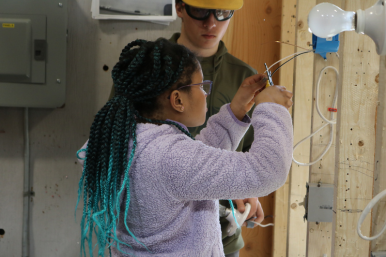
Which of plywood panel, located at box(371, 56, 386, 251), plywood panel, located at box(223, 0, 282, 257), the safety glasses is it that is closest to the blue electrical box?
plywood panel, located at box(371, 56, 386, 251)

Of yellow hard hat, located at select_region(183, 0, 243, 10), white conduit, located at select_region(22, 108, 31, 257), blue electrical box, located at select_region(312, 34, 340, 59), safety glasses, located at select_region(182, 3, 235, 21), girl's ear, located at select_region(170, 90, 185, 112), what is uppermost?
yellow hard hat, located at select_region(183, 0, 243, 10)

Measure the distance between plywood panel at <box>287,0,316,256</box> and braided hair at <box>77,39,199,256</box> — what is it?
104 cm

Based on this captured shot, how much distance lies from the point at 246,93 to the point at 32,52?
1076 millimetres

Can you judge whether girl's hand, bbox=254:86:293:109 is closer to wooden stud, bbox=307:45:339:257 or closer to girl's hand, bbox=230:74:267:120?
girl's hand, bbox=230:74:267:120

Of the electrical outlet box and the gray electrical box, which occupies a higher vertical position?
the gray electrical box

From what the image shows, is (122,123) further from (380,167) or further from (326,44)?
(380,167)

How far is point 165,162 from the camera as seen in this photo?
71cm

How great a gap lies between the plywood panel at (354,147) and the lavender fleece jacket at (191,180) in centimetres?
36

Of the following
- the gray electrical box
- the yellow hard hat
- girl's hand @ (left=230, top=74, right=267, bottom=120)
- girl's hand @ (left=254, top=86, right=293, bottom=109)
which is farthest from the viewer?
the gray electrical box

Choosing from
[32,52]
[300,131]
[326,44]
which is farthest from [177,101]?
[300,131]

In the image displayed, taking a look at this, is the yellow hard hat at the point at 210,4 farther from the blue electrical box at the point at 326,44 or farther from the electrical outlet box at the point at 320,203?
the electrical outlet box at the point at 320,203

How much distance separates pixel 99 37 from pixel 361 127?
1305 mm

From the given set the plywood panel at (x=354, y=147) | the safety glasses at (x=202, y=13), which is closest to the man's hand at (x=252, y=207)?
the plywood panel at (x=354, y=147)

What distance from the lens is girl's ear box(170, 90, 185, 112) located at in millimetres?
832
